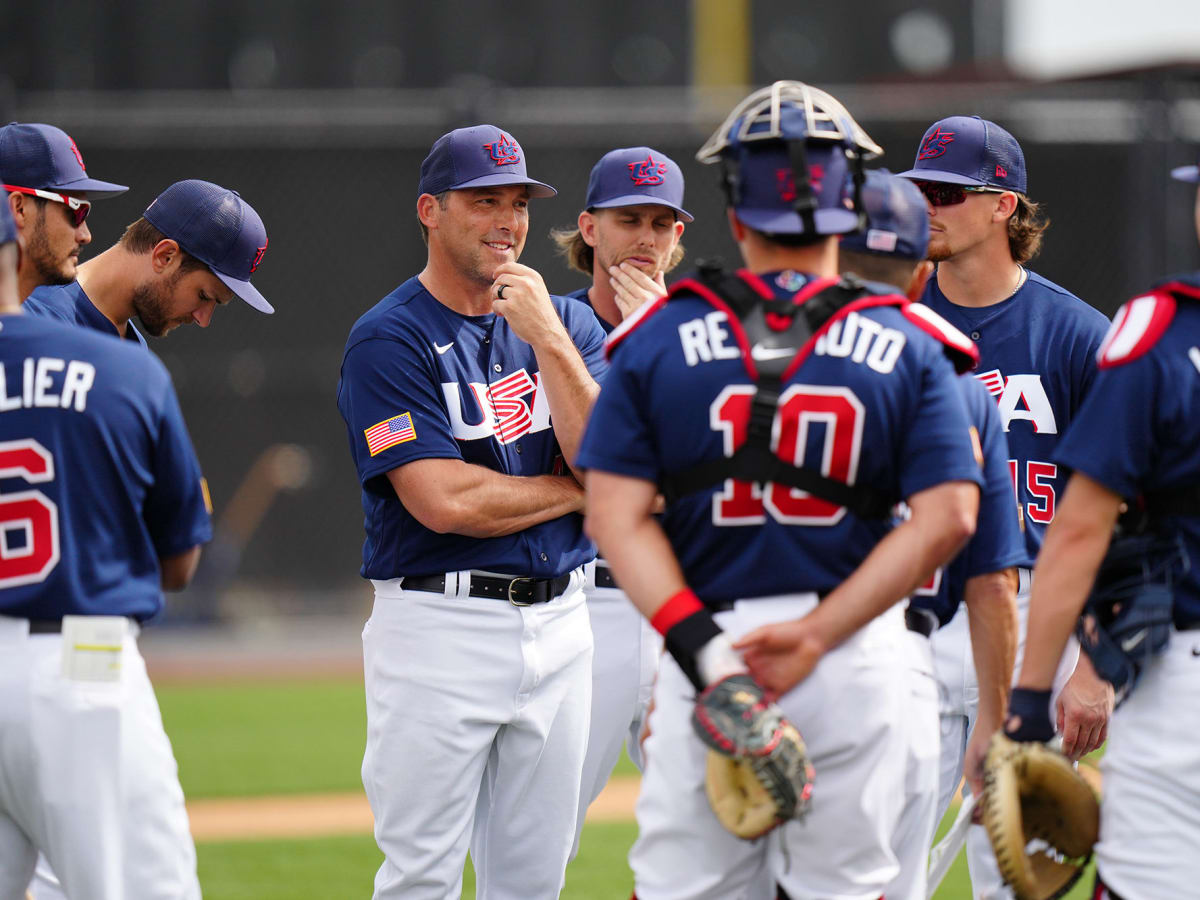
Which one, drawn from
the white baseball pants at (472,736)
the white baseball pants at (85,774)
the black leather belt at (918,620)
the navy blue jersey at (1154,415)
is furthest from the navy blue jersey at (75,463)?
the navy blue jersey at (1154,415)

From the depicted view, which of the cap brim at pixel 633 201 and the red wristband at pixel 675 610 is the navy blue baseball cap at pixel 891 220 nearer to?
the red wristband at pixel 675 610

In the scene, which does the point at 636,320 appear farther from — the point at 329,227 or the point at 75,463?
the point at 329,227

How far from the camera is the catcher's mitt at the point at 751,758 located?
2.67 metres

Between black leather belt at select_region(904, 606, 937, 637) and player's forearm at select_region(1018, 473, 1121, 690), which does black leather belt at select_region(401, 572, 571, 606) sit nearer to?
black leather belt at select_region(904, 606, 937, 637)

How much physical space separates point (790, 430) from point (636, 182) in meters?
2.37

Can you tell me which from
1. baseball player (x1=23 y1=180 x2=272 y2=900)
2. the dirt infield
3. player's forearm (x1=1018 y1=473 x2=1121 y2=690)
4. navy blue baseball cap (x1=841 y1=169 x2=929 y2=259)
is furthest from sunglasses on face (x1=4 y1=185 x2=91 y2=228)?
the dirt infield

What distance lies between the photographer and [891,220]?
3318mm

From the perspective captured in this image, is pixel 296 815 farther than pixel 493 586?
Yes

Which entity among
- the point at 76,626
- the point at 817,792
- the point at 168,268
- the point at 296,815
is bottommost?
the point at 296,815

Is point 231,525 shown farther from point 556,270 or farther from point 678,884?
point 678,884

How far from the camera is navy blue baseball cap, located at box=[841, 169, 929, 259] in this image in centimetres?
329

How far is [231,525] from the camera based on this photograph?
13.2 m

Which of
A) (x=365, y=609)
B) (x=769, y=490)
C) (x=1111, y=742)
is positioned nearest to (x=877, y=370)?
(x=769, y=490)

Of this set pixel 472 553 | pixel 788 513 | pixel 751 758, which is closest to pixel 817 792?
pixel 751 758
